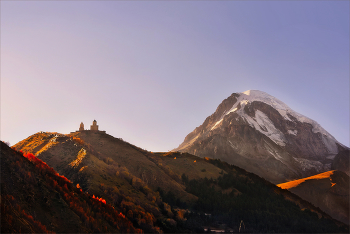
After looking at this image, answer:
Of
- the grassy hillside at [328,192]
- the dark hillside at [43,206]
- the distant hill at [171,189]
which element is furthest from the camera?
the grassy hillside at [328,192]

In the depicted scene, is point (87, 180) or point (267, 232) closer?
point (87, 180)

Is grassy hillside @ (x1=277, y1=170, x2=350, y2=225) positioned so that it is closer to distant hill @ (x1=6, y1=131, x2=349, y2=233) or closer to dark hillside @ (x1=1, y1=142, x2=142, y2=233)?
distant hill @ (x1=6, y1=131, x2=349, y2=233)

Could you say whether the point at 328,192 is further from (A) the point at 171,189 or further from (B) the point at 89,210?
(B) the point at 89,210

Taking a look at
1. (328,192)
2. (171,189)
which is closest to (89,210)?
(171,189)

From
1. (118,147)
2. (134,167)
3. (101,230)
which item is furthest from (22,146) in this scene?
(101,230)

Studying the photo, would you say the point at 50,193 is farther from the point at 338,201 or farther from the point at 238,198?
the point at 338,201

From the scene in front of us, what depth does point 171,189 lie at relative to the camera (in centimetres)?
6644

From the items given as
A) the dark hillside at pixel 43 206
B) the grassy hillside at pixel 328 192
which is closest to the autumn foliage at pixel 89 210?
the dark hillside at pixel 43 206

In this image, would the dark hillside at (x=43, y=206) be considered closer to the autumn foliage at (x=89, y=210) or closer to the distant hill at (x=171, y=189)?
the autumn foliage at (x=89, y=210)

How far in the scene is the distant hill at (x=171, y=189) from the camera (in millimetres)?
46500

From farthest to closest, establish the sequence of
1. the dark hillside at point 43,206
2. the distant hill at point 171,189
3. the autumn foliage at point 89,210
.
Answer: the distant hill at point 171,189 → the autumn foliage at point 89,210 → the dark hillside at point 43,206

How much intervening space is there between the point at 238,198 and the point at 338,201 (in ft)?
288

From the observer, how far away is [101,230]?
28109 millimetres

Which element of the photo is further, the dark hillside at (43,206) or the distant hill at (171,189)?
the distant hill at (171,189)
